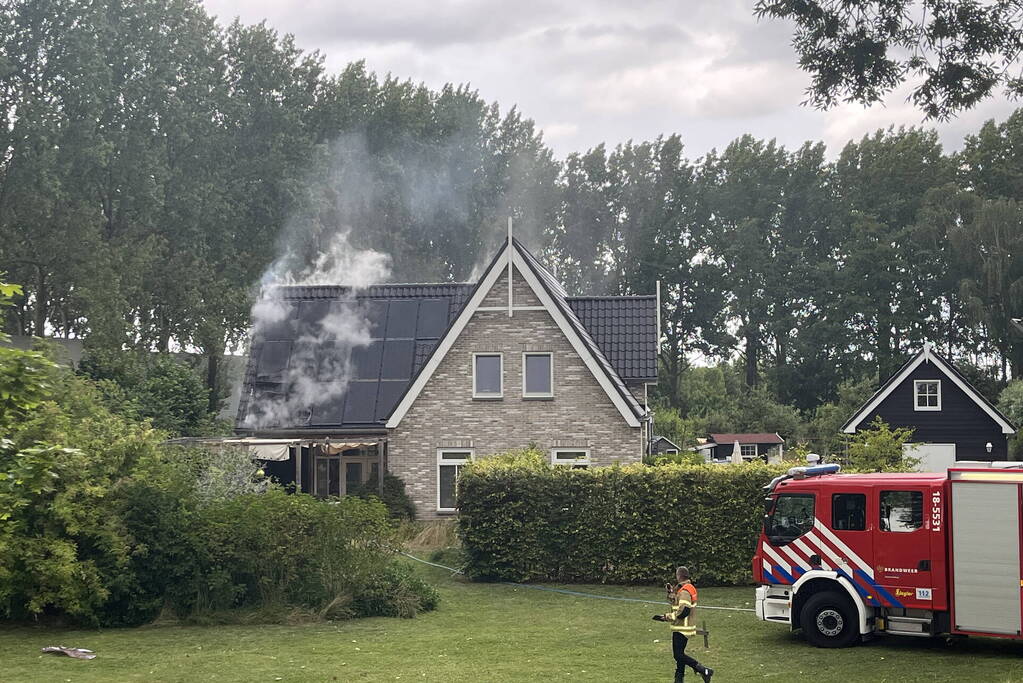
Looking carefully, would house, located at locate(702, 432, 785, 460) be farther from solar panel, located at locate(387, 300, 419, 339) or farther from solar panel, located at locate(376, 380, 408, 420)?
solar panel, located at locate(376, 380, 408, 420)

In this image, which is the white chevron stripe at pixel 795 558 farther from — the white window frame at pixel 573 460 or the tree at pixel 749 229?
the tree at pixel 749 229

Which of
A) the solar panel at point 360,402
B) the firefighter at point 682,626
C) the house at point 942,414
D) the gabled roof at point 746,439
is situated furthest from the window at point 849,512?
the gabled roof at point 746,439

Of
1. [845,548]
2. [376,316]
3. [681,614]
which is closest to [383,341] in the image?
[376,316]

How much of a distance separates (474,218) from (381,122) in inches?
338

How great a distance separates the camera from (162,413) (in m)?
46.0

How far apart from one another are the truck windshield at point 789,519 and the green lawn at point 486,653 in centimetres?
166

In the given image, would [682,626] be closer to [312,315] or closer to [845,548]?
[845,548]

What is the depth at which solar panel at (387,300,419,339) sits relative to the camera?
41503mm

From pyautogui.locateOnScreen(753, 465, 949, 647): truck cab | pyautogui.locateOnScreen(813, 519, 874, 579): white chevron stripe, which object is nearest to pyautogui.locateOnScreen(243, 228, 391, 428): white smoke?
pyautogui.locateOnScreen(753, 465, 949, 647): truck cab

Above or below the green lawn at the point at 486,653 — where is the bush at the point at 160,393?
above

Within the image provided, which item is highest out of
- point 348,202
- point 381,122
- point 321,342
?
point 381,122

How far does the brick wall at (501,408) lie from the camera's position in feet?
118

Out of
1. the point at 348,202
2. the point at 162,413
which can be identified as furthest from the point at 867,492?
the point at 348,202

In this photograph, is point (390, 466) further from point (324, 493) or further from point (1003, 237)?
point (1003, 237)
